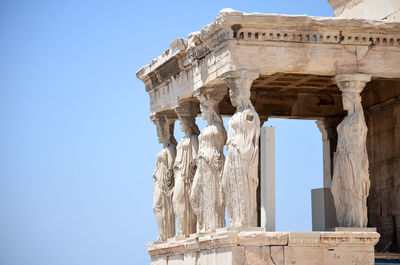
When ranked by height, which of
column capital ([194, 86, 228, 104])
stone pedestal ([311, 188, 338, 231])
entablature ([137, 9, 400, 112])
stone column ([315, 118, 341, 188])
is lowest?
stone pedestal ([311, 188, 338, 231])

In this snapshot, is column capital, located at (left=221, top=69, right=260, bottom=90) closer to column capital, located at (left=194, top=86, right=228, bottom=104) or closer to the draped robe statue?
column capital, located at (left=194, top=86, right=228, bottom=104)

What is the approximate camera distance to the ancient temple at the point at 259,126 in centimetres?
1819

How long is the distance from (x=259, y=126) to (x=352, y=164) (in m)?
1.72

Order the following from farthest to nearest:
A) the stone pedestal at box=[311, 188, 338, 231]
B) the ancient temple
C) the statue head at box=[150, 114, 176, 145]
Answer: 1. the stone pedestal at box=[311, 188, 338, 231]
2. the statue head at box=[150, 114, 176, 145]
3. the ancient temple

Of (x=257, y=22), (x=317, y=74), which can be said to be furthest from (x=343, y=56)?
(x=257, y=22)

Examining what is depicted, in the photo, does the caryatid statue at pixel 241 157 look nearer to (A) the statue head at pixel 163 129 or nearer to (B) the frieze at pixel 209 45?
(B) the frieze at pixel 209 45

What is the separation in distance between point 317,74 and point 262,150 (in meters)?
3.65

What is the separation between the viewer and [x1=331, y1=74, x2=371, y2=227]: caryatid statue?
61.4 ft

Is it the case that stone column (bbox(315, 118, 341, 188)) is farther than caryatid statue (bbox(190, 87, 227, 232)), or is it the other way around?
stone column (bbox(315, 118, 341, 188))

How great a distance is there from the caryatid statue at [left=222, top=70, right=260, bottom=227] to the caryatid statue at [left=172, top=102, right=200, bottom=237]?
2668 millimetres

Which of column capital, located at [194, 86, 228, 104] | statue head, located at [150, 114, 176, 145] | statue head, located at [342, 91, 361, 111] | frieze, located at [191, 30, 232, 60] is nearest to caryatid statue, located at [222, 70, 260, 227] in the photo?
frieze, located at [191, 30, 232, 60]

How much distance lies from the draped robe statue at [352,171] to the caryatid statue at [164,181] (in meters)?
4.38

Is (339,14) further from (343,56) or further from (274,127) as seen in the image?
(343,56)

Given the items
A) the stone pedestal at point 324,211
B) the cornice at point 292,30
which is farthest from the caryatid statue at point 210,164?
the stone pedestal at point 324,211
